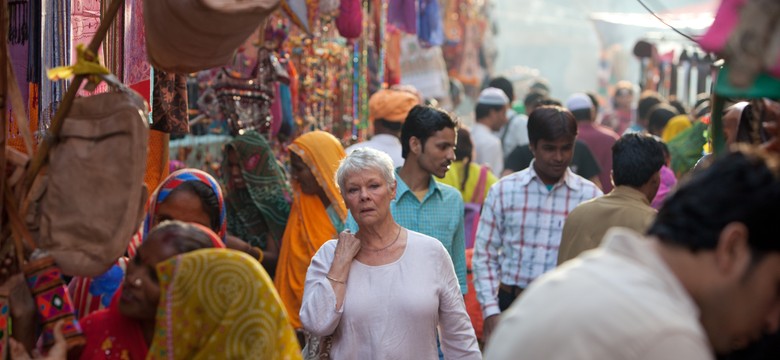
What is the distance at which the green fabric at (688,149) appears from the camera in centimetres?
891

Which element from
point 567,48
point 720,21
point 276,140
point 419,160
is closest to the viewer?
point 720,21

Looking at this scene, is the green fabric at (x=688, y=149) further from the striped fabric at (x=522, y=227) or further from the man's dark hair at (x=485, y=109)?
the striped fabric at (x=522, y=227)

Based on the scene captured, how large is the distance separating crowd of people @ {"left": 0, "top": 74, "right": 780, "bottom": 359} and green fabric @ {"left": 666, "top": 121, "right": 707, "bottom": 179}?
0.7 inches

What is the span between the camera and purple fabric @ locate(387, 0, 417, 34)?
489 inches

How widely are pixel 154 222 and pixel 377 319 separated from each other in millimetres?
964

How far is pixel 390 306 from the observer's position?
4.48m

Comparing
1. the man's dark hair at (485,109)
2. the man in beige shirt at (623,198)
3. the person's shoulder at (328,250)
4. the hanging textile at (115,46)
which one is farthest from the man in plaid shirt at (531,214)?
the man's dark hair at (485,109)

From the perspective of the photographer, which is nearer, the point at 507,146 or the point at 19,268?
the point at 19,268

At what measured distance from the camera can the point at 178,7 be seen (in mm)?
3133

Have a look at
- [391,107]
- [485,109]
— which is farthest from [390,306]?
[485,109]

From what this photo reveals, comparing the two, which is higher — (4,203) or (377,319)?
(4,203)

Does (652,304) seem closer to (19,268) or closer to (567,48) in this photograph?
(19,268)

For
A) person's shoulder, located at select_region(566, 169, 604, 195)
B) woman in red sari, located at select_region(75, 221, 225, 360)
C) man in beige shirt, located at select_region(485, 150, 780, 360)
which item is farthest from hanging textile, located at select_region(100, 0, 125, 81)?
man in beige shirt, located at select_region(485, 150, 780, 360)

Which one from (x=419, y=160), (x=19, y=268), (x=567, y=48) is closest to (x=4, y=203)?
(x=19, y=268)
